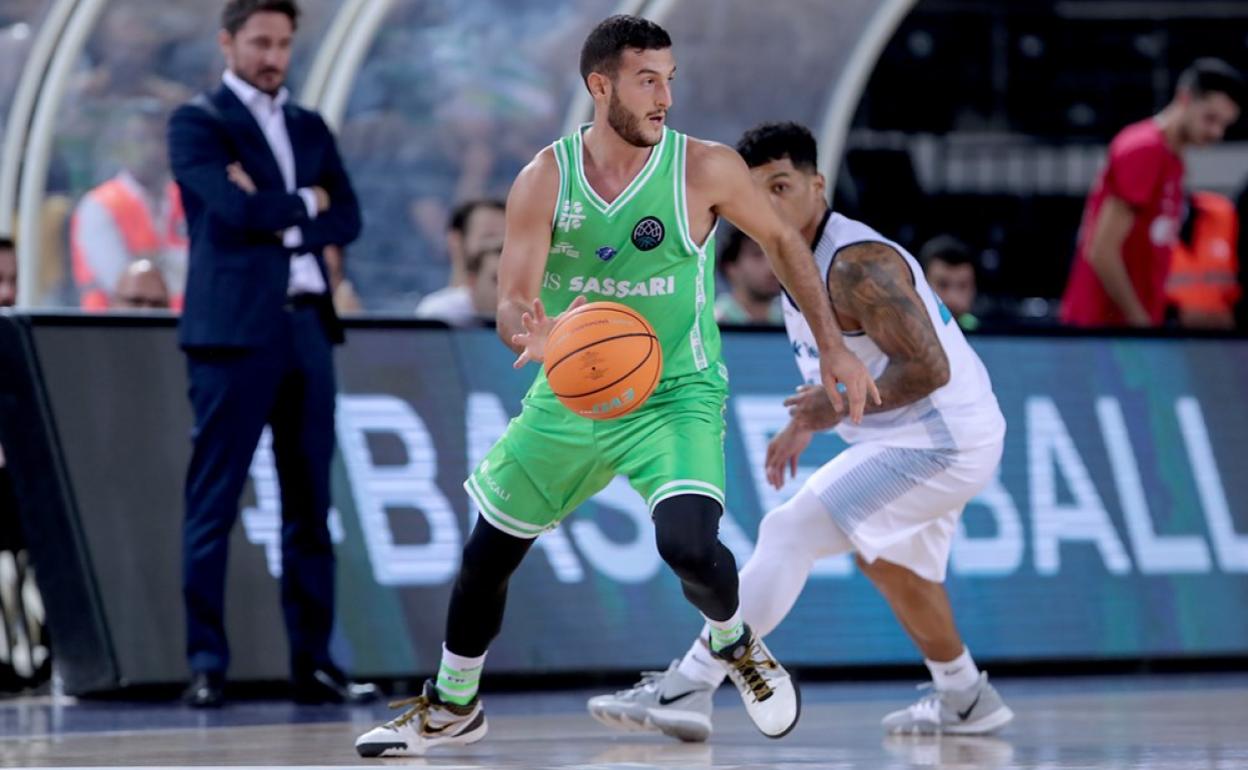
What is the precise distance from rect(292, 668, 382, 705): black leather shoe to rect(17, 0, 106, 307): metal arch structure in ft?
12.8

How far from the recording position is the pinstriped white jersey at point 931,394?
8.10 meters

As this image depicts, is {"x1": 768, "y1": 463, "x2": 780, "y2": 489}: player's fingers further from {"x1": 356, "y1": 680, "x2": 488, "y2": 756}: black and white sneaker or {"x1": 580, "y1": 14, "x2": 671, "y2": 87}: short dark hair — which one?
Answer: {"x1": 580, "y1": 14, "x2": 671, "y2": 87}: short dark hair

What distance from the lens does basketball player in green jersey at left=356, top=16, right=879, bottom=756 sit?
7.15m

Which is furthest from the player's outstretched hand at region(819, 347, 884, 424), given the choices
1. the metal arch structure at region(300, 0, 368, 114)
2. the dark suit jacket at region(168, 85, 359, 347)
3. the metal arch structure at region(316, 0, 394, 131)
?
the metal arch structure at region(300, 0, 368, 114)

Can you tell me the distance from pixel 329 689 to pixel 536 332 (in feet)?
10.6

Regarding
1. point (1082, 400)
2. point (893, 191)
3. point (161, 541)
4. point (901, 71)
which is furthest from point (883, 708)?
point (901, 71)

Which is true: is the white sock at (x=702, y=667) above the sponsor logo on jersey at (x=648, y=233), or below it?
below

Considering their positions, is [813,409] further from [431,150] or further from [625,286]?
[431,150]

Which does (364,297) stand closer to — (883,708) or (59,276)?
(59,276)

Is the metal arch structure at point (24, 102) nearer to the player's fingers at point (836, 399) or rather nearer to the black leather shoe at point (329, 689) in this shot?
the black leather shoe at point (329, 689)

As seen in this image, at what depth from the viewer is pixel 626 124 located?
7.17m

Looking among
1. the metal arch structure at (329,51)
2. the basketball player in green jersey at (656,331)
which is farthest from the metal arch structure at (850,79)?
the basketball player in green jersey at (656,331)

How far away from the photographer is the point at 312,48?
13672mm

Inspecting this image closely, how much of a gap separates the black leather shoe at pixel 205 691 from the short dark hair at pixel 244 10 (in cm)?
262
